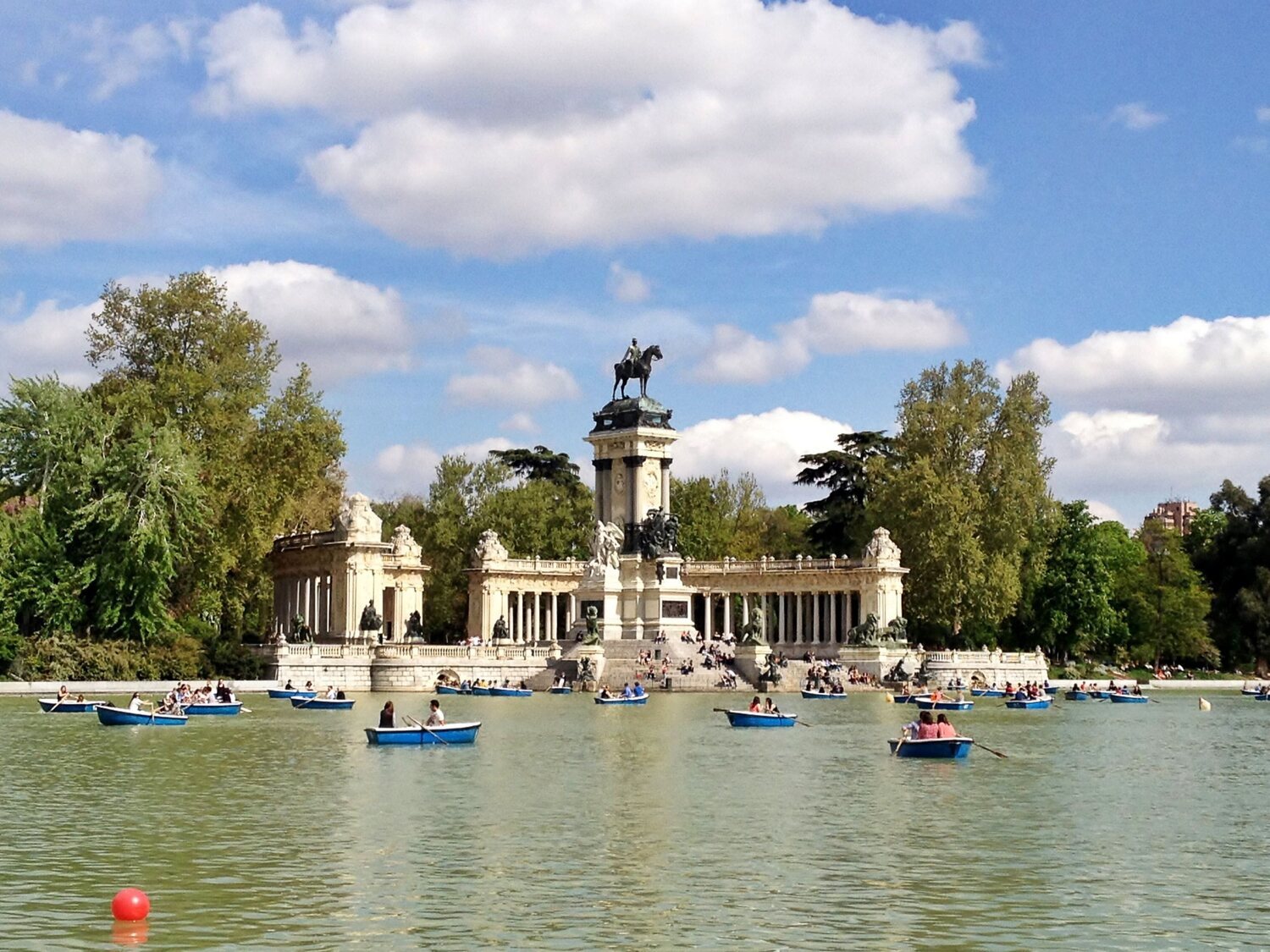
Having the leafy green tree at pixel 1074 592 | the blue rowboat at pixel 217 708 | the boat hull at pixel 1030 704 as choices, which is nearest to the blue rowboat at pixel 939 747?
the blue rowboat at pixel 217 708

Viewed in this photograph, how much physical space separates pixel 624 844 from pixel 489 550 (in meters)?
75.8

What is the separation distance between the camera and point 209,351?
82188 millimetres

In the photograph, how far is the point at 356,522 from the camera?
90438mm

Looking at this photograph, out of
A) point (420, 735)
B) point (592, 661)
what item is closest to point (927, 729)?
point (420, 735)

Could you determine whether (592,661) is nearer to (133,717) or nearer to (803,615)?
(803,615)

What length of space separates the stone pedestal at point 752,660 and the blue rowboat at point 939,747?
129 ft

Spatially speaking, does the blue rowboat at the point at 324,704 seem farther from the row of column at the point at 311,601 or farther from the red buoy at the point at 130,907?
the red buoy at the point at 130,907

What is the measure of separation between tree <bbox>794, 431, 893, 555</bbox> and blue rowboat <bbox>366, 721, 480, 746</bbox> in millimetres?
63904

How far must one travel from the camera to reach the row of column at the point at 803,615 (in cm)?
9800

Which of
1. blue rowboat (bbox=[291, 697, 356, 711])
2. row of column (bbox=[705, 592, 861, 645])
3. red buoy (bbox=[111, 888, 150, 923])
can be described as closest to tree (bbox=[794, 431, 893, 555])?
row of column (bbox=[705, 592, 861, 645])

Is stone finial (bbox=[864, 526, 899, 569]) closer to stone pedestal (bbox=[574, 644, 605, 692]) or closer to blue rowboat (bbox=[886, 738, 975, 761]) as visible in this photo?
stone pedestal (bbox=[574, 644, 605, 692])

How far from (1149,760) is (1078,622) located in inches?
2338

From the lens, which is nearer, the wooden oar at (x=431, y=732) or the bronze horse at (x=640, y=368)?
the wooden oar at (x=431, y=732)

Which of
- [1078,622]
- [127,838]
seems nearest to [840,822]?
[127,838]
